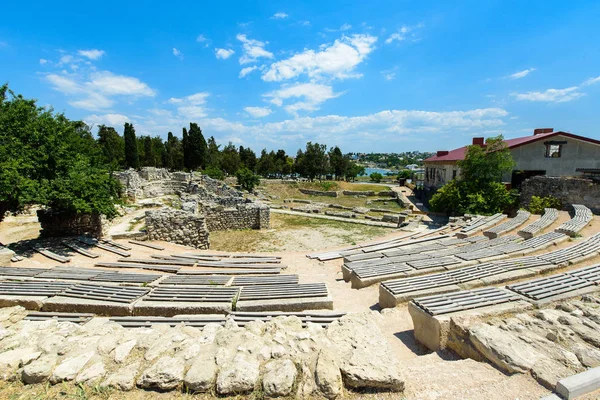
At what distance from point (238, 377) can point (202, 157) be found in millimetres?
56109

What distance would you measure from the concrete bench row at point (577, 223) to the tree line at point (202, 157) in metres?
41.0

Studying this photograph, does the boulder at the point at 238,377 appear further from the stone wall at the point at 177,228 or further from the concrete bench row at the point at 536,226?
the concrete bench row at the point at 536,226

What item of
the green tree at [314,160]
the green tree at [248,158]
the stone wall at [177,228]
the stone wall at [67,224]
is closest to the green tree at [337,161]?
the green tree at [314,160]

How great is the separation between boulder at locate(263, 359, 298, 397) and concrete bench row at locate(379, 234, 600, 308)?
12.4 feet

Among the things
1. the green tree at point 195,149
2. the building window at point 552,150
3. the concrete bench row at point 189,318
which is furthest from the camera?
the green tree at point 195,149

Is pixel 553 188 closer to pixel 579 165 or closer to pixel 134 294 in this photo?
pixel 579 165

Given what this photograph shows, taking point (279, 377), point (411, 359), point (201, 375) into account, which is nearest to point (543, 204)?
point (411, 359)

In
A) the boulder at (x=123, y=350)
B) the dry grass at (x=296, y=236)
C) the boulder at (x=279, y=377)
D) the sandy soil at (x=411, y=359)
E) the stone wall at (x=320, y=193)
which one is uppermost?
the stone wall at (x=320, y=193)

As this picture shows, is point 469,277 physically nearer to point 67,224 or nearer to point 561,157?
point 67,224

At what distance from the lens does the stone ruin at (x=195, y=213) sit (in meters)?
16.4

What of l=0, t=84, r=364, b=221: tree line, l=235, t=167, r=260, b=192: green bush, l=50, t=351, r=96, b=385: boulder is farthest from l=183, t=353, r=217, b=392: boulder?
l=235, t=167, r=260, b=192: green bush

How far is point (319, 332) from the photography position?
482 centimetres

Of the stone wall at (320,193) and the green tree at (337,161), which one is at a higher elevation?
the green tree at (337,161)

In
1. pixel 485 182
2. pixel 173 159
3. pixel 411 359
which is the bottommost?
pixel 411 359
